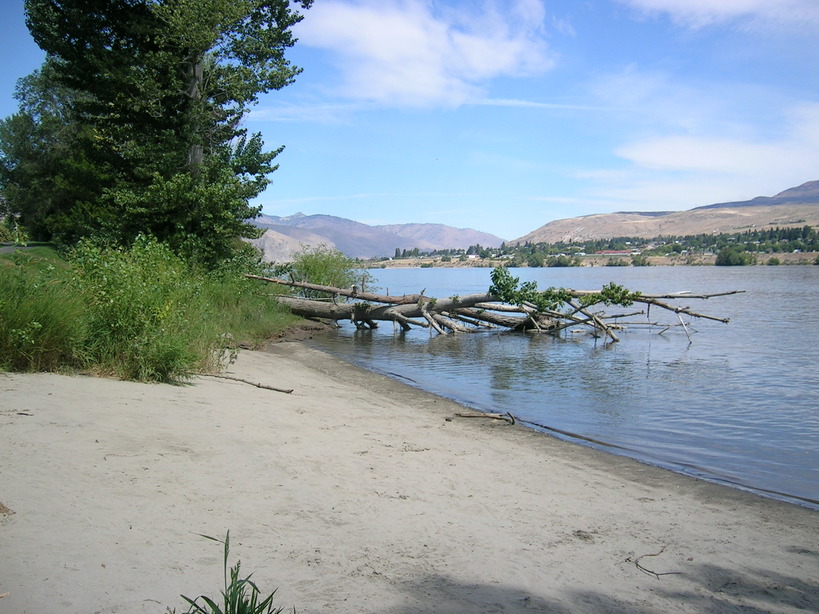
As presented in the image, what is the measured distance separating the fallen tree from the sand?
634 inches

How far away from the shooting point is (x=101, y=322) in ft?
30.0

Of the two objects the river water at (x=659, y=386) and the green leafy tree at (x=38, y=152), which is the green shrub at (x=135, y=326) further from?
the green leafy tree at (x=38, y=152)

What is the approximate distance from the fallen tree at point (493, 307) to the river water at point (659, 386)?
0.80m

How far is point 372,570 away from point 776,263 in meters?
126

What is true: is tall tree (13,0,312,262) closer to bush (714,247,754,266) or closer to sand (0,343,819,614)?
sand (0,343,819,614)

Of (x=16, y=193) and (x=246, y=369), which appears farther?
(x=16, y=193)

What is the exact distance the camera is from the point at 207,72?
66.3 ft

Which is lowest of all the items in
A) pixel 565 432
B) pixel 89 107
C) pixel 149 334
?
pixel 565 432

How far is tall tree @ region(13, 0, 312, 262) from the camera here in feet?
62.2

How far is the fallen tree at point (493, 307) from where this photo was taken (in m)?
23.9

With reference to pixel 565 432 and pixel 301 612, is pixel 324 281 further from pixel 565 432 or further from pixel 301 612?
pixel 301 612

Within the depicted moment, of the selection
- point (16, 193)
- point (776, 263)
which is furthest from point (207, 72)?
point (776, 263)

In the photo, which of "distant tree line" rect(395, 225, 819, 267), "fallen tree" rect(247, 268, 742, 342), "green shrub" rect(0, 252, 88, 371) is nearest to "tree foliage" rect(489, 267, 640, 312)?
"fallen tree" rect(247, 268, 742, 342)

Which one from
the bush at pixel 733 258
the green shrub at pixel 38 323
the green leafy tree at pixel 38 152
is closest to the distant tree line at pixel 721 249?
the bush at pixel 733 258
